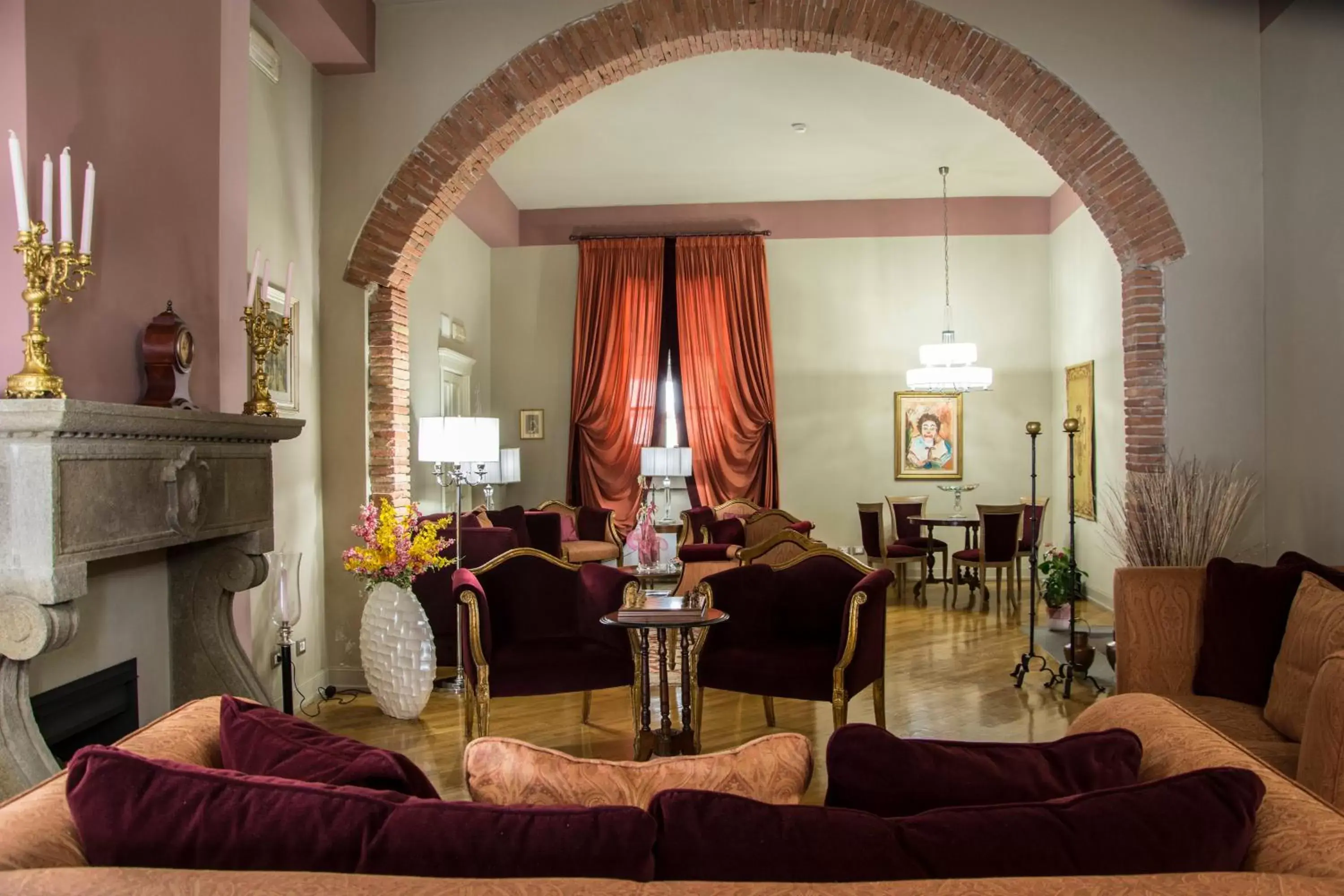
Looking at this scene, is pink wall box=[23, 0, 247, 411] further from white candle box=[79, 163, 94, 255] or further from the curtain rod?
the curtain rod

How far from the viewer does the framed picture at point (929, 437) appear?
9.60 m

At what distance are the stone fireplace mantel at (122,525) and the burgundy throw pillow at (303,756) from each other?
100 centimetres

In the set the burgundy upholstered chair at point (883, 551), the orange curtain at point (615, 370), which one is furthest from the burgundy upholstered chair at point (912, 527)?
the orange curtain at point (615, 370)

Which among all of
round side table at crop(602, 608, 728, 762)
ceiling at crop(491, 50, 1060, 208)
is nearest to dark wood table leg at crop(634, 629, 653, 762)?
round side table at crop(602, 608, 728, 762)

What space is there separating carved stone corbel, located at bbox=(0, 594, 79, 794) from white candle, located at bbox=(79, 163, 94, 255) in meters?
0.93

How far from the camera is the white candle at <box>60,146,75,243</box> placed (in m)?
2.41

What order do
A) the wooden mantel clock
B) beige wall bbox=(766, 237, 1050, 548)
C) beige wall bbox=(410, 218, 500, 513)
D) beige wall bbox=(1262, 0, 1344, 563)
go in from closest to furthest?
the wooden mantel clock, beige wall bbox=(1262, 0, 1344, 563), beige wall bbox=(410, 218, 500, 513), beige wall bbox=(766, 237, 1050, 548)

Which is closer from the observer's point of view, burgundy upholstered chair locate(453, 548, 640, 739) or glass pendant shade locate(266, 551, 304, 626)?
glass pendant shade locate(266, 551, 304, 626)

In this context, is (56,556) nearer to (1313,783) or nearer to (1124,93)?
(1313,783)

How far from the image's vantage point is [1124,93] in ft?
16.4

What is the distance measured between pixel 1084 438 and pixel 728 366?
11.3 feet

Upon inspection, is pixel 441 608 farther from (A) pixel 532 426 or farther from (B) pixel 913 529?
(B) pixel 913 529

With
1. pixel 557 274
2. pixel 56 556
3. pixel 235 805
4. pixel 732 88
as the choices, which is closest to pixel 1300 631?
pixel 235 805

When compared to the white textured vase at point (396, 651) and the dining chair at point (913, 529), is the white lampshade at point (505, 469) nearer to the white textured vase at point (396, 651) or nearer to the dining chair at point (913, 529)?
the dining chair at point (913, 529)
